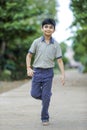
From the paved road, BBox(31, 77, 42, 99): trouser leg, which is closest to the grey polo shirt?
BBox(31, 77, 42, 99): trouser leg

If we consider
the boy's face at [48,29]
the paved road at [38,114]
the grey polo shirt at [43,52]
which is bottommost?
the paved road at [38,114]

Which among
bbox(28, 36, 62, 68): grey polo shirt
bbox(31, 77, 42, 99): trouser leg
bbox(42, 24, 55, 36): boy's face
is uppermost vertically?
bbox(42, 24, 55, 36): boy's face

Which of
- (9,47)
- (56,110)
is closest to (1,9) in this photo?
(9,47)

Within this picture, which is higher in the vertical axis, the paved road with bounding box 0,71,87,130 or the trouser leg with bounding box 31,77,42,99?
the trouser leg with bounding box 31,77,42,99

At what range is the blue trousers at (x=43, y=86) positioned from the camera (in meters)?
9.57

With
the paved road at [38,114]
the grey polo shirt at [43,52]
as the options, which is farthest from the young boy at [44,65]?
the paved road at [38,114]

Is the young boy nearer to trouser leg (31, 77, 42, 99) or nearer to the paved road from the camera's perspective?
trouser leg (31, 77, 42, 99)

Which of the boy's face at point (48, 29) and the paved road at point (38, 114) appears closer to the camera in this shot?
the paved road at point (38, 114)

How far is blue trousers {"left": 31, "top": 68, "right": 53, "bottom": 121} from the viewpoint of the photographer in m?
9.57

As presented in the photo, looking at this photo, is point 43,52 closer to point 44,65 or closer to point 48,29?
point 44,65

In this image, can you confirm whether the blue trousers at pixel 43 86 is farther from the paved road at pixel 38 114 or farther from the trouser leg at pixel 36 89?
the paved road at pixel 38 114

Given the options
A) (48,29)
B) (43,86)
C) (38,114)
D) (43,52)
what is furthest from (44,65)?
(38,114)

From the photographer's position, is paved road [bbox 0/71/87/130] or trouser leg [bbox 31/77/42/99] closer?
paved road [bbox 0/71/87/130]

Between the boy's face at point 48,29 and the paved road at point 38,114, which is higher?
the boy's face at point 48,29
